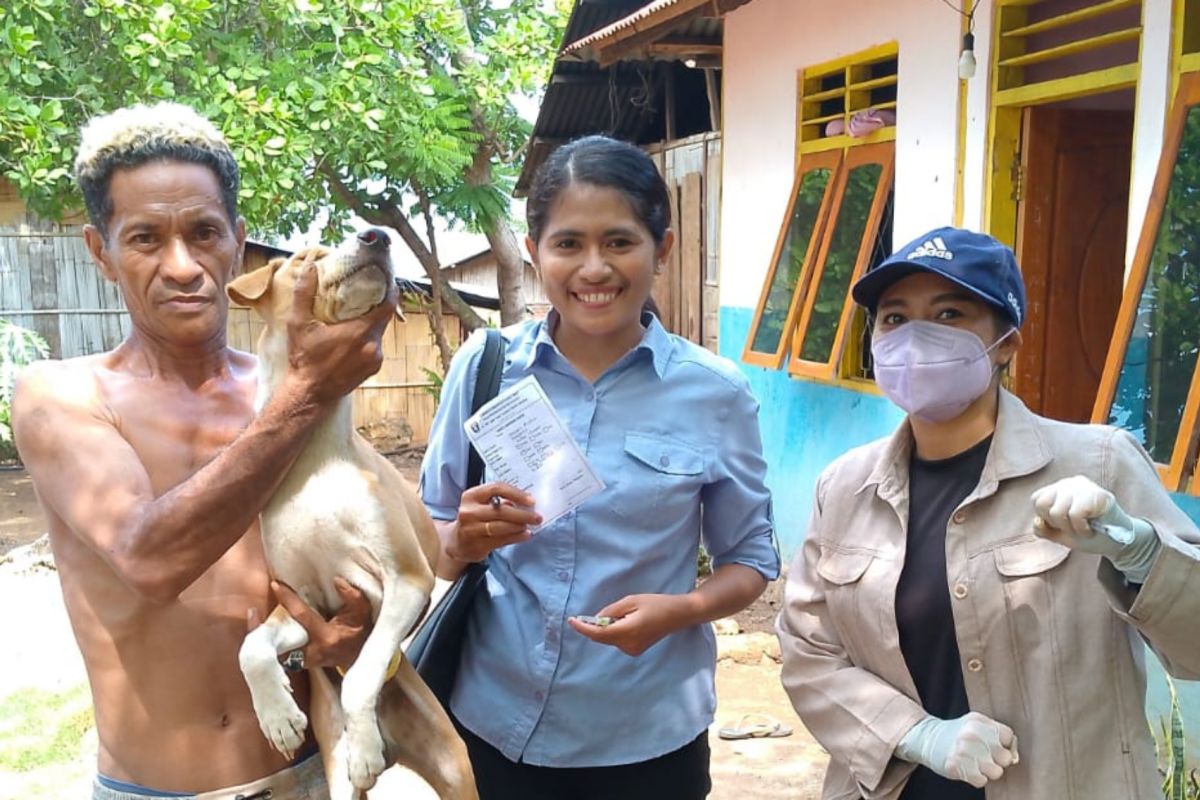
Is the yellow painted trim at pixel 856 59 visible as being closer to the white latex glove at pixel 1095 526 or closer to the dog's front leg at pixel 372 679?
the white latex glove at pixel 1095 526

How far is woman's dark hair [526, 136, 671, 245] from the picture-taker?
222 centimetres

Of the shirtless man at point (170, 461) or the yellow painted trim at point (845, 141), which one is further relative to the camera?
the yellow painted trim at point (845, 141)

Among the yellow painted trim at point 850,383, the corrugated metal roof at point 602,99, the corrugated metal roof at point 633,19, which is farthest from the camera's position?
the corrugated metal roof at point 602,99

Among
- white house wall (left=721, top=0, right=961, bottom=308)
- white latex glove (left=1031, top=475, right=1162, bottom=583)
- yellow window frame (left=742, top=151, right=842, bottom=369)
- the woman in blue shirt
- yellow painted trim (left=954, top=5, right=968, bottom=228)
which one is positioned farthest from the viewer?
yellow window frame (left=742, top=151, right=842, bottom=369)

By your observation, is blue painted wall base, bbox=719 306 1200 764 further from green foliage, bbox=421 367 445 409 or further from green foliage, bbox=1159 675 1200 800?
green foliage, bbox=421 367 445 409

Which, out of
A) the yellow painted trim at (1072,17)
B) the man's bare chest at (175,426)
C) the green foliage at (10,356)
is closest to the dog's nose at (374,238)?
the man's bare chest at (175,426)

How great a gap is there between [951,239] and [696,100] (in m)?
8.42

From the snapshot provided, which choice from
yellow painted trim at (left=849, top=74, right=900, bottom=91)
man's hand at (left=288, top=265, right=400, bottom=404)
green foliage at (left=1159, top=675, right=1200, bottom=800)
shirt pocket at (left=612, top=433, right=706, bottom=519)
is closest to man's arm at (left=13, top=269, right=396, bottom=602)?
man's hand at (left=288, top=265, right=400, bottom=404)

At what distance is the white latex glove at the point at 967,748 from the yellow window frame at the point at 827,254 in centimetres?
429

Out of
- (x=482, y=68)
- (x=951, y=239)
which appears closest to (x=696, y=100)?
(x=482, y=68)

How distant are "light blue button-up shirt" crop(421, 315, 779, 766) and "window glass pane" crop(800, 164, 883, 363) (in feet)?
14.6

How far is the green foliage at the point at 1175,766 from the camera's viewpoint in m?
3.35

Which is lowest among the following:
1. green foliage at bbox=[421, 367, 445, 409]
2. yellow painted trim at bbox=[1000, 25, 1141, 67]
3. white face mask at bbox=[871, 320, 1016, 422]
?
green foliage at bbox=[421, 367, 445, 409]

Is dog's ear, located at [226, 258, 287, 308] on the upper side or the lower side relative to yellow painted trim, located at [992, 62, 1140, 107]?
lower
